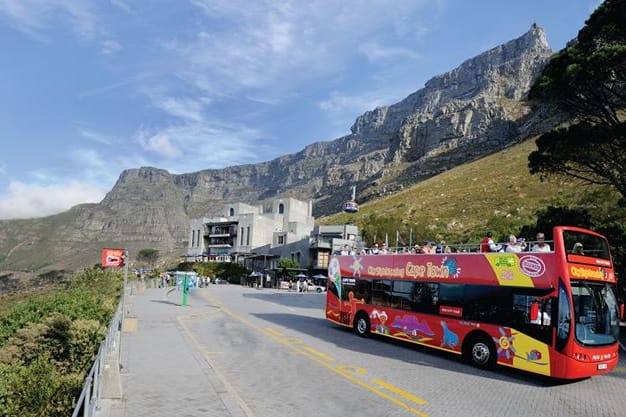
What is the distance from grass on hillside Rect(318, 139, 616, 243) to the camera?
54.5 meters

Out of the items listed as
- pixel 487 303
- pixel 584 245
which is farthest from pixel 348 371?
pixel 584 245

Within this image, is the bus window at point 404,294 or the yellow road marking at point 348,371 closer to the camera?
the yellow road marking at point 348,371

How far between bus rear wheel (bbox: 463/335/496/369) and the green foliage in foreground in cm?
1041

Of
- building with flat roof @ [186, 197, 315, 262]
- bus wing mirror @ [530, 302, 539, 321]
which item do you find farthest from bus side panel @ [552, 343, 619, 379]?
building with flat roof @ [186, 197, 315, 262]

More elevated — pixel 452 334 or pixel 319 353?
pixel 452 334

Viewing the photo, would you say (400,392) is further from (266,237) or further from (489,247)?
(266,237)

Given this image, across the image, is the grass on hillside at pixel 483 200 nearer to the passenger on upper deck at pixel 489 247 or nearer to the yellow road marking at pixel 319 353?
the passenger on upper deck at pixel 489 247

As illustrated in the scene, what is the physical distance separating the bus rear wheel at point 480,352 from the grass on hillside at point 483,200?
3172 centimetres

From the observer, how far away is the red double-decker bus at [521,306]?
11.6m

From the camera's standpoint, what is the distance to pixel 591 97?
21203mm

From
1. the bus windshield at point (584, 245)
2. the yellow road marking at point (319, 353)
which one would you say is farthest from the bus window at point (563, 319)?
the yellow road marking at point (319, 353)

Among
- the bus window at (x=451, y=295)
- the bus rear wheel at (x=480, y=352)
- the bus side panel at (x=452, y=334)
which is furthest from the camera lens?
the bus window at (x=451, y=295)

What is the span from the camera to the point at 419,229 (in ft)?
194

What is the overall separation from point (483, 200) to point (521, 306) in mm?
62783
